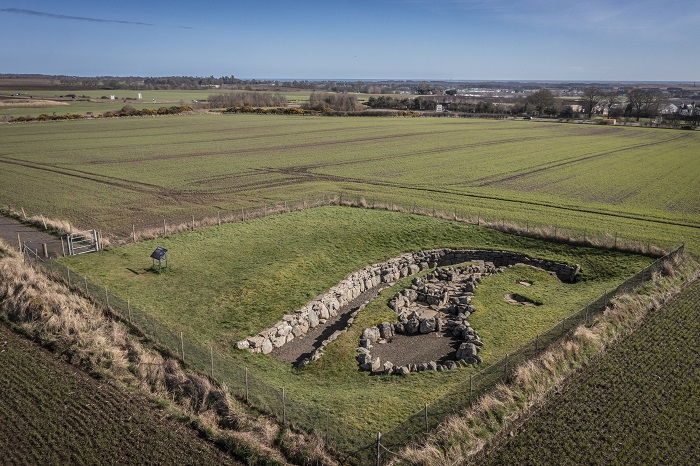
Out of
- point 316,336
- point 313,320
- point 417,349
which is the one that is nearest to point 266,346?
point 316,336

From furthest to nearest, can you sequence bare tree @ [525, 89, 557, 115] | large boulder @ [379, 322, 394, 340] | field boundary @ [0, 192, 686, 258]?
1. bare tree @ [525, 89, 557, 115]
2. field boundary @ [0, 192, 686, 258]
3. large boulder @ [379, 322, 394, 340]

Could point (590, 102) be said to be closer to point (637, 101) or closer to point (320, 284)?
point (637, 101)

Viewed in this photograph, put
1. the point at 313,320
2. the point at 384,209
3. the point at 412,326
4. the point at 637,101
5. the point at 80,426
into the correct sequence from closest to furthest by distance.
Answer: the point at 80,426 < the point at 412,326 < the point at 313,320 < the point at 384,209 < the point at 637,101

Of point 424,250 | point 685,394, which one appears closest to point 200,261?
point 424,250

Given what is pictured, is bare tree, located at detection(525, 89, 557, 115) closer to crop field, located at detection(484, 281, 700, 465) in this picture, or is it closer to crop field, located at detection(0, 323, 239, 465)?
crop field, located at detection(484, 281, 700, 465)

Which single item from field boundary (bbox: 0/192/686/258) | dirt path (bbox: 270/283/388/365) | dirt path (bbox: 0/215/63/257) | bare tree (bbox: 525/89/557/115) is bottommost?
dirt path (bbox: 270/283/388/365)

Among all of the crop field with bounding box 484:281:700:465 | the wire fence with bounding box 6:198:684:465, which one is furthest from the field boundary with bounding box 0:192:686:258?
the crop field with bounding box 484:281:700:465
